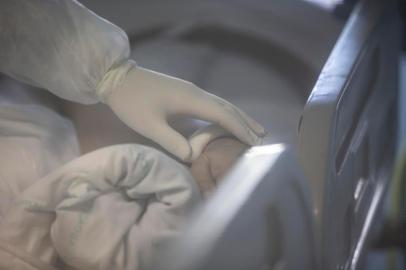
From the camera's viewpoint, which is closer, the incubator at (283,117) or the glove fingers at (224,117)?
the incubator at (283,117)

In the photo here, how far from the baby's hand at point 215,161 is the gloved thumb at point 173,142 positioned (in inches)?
0.6

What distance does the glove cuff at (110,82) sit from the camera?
0.73 metres

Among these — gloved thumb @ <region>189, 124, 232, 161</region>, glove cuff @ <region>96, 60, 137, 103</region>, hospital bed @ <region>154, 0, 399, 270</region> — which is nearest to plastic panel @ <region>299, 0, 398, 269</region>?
hospital bed @ <region>154, 0, 399, 270</region>

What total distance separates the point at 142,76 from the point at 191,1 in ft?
2.26

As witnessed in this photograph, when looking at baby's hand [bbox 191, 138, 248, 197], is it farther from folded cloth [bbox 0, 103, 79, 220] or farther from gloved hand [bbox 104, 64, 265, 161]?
folded cloth [bbox 0, 103, 79, 220]

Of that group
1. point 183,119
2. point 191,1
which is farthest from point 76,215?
point 191,1

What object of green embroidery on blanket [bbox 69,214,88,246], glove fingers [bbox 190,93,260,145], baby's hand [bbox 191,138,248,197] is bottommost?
green embroidery on blanket [bbox 69,214,88,246]

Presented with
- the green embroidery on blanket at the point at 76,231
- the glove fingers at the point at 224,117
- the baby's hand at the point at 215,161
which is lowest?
the green embroidery on blanket at the point at 76,231

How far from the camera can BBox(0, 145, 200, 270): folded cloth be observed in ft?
2.17

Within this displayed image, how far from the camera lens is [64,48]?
74cm

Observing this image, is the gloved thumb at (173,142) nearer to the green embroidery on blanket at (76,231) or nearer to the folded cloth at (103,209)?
the folded cloth at (103,209)

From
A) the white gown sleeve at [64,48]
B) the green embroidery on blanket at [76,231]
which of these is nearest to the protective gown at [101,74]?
the white gown sleeve at [64,48]

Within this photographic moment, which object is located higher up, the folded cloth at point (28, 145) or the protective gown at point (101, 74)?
the protective gown at point (101, 74)

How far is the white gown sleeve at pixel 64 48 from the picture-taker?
2.40 ft
